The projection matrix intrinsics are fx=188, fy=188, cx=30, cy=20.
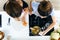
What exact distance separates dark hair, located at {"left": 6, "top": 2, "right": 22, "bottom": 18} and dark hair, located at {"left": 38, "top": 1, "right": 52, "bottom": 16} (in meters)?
0.14

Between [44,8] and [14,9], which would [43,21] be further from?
[14,9]

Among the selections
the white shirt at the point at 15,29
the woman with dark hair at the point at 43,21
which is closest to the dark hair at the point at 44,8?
the woman with dark hair at the point at 43,21

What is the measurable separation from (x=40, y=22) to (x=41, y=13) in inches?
2.6

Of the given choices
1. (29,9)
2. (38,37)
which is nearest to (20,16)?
(29,9)

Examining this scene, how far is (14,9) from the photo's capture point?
1.34 metres

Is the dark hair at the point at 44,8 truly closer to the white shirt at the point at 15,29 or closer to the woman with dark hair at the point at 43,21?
the woman with dark hair at the point at 43,21

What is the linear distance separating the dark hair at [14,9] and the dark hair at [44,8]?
0.14 m

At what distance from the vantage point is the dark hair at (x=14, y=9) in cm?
134

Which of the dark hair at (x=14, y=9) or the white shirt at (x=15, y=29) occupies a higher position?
the dark hair at (x=14, y=9)

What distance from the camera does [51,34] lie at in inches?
54.1

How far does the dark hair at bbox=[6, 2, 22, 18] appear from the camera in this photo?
134 cm

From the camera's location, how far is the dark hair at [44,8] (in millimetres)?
1337

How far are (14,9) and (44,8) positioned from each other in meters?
0.21

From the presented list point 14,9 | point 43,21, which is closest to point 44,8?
point 43,21
